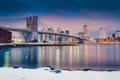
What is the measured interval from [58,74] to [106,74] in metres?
0.69

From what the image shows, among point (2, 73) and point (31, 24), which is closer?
point (2, 73)

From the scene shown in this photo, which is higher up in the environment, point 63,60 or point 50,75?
point 50,75

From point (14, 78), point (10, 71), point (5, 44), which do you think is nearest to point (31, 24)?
point (10, 71)

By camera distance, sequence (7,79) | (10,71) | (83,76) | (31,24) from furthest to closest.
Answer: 1. (31,24)
2. (10,71)
3. (83,76)
4. (7,79)

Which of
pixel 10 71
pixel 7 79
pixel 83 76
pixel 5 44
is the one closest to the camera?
pixel 7 79

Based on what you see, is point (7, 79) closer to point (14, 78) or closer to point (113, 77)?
point (14, 78)

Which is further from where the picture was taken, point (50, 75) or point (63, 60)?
point (63, 60)

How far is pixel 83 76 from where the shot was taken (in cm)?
327

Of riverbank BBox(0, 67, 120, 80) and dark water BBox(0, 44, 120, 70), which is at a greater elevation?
riverbank BBox(0, 67, 120, 80)

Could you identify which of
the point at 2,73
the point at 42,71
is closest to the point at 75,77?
the point at 42,71

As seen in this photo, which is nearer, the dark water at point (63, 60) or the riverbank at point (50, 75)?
the riverbank at point (50, 75)

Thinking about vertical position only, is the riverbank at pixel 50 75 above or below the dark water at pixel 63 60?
above

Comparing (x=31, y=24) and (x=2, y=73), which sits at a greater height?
(x=31, y=24)

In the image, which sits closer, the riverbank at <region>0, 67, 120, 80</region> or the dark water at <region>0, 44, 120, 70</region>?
the riverbank at <region>0, 67, 120, 80</region>
